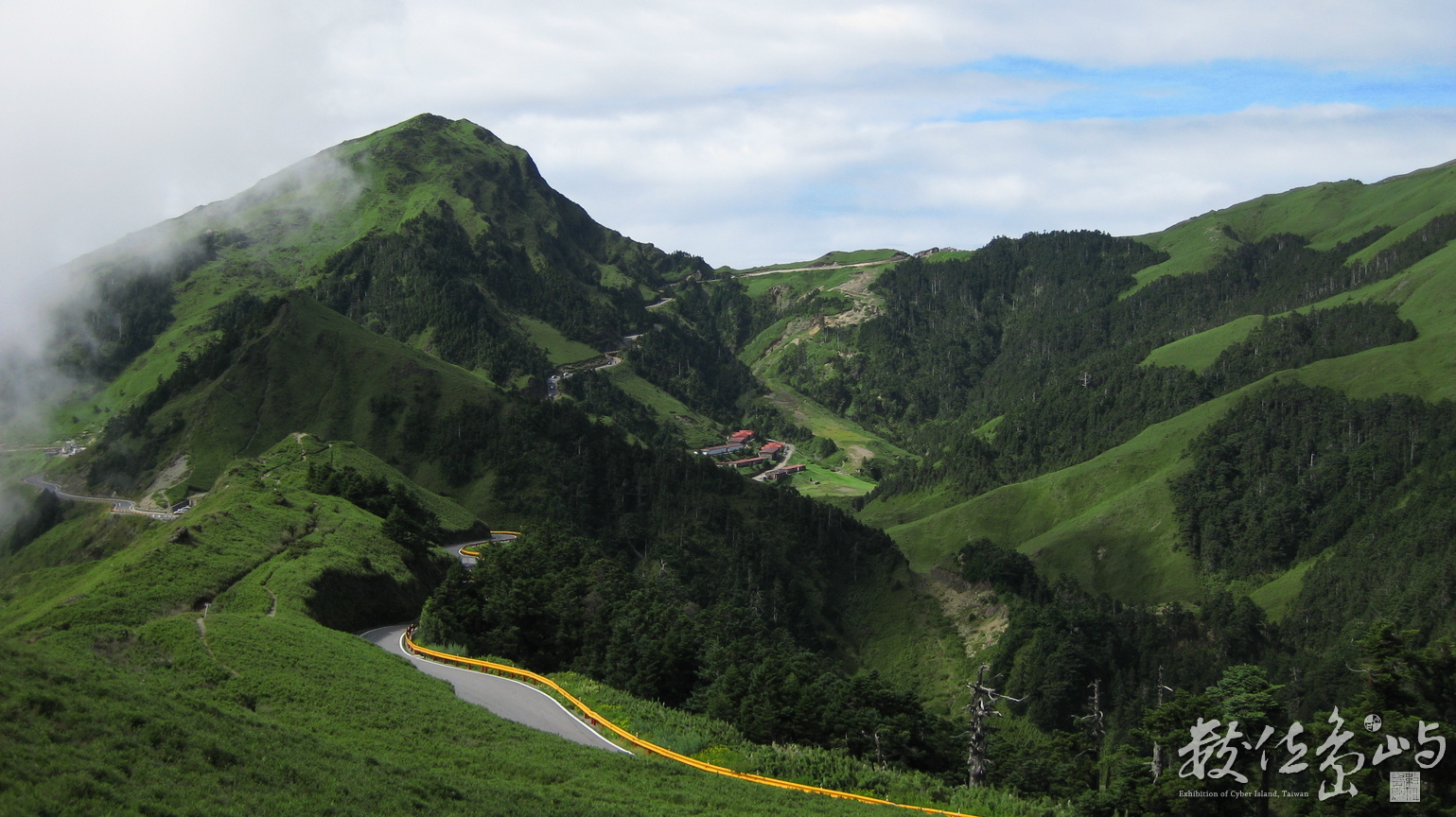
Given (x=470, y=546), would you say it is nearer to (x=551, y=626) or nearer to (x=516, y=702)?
(x=551, y=626)

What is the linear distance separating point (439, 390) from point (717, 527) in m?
60.2

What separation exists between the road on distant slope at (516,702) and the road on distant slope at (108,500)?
7216 cm

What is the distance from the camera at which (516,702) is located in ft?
168

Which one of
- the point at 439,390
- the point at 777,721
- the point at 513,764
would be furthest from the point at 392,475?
the point at 513,764

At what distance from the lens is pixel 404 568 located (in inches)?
3327

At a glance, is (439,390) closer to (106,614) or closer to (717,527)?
(717,527)

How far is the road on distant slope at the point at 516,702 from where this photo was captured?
46312mm

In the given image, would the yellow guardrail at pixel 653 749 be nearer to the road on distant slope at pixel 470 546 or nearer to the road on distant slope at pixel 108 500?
the road on distant slope at pixel 470 546

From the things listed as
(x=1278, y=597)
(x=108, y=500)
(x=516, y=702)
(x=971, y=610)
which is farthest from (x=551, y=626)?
(x=1278, y=597)

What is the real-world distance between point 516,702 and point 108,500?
13470 centimetres

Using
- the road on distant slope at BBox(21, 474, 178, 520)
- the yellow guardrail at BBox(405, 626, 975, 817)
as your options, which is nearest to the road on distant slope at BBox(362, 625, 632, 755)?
the yellow guardrail at BBox(405, 626, 975, 817)

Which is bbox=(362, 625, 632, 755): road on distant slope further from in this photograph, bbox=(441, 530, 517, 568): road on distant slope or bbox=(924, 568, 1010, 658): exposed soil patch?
bbox=(924, 568, 1010, 658): exposed soil patch

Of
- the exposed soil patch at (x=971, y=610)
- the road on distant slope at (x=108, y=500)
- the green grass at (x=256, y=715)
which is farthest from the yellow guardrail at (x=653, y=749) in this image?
the exposed soil patch at (x=971, y=610)

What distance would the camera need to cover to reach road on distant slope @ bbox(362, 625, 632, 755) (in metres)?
46.3
